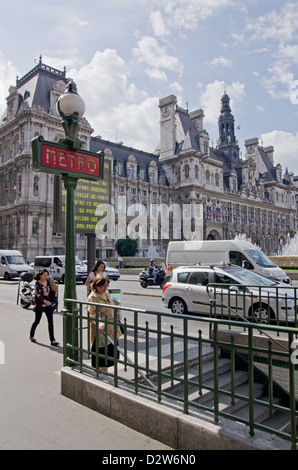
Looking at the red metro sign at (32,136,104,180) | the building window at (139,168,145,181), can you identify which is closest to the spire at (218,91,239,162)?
the building window at (139,168,145,181)

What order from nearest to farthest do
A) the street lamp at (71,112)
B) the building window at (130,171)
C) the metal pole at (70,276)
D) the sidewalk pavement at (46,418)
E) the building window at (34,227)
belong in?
1. the sidewalk pavement at (46,418)
2. the metal pole at (70,276)
3. the street lamp at (71,112)
4. the building window at (34,227)
5. the building window at (130,171)

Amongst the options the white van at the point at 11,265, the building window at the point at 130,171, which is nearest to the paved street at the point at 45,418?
the white van at the point at 11,265

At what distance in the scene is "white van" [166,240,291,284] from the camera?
16.9 metres

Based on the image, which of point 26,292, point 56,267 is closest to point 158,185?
point 56,267

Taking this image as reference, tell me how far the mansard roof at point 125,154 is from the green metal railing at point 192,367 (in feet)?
168

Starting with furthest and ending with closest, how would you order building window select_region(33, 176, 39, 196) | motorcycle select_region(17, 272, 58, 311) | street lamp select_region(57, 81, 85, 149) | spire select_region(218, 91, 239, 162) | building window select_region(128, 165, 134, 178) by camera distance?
spire select_region(218, 91, 239, 162) < building window select_region(128, 165, 134, 178) < building window select_region(33, 176, 39, 196) < motorcycle select_region(17, 272, 58, 311) < street lamp select_region(57, 81, 85, 149)

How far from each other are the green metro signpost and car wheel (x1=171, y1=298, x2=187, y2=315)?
241 inches

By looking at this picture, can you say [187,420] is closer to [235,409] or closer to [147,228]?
[235,409]

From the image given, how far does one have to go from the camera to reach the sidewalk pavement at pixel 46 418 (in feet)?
11.5

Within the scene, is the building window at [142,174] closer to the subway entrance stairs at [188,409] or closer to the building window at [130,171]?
the building window at [130,171]

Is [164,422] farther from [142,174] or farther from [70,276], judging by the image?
[142,174]

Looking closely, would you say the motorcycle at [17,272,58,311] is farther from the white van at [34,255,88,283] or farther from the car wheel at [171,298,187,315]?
the white van at [34,255,88,283]

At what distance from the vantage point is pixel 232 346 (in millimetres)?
3246
